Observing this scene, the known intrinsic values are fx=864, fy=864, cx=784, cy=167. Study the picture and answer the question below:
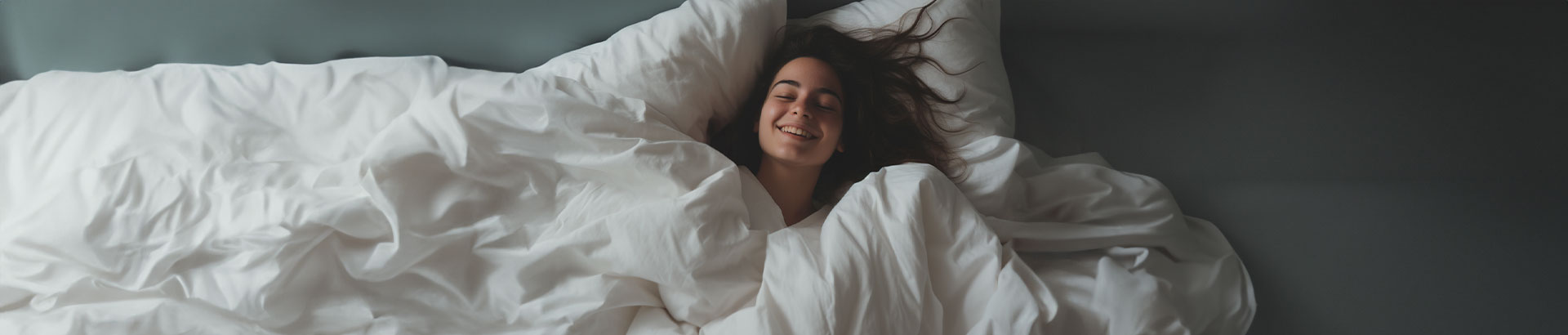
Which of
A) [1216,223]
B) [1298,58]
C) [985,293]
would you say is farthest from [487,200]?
[1298,58]

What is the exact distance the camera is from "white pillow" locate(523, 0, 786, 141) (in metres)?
1.34

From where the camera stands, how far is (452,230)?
3.52ft

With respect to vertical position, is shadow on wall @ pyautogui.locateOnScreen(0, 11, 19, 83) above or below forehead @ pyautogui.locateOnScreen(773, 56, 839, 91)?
below

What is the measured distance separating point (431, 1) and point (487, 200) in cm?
50

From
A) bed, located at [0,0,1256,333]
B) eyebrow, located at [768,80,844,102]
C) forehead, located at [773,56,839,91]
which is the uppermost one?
forehead, located at [773,56,839,91]

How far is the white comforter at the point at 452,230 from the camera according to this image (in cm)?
102

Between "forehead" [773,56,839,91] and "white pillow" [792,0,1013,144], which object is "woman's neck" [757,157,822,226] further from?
"white pillow" [792,0,1013,144]

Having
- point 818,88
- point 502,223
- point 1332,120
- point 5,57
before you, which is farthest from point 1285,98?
point 5,57

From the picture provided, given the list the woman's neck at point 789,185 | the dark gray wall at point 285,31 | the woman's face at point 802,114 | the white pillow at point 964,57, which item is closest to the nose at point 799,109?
the woman's face at point 802,114

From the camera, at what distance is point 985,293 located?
113cm

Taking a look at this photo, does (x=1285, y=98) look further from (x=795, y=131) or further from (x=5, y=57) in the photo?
(x=5, y=57)

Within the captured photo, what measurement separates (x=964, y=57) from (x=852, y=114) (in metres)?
0.21

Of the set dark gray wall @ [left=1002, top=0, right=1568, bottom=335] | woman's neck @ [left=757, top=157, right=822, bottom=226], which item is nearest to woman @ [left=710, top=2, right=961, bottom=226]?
woman's neck @ [left=757, top=157, right=822, bottom=226]

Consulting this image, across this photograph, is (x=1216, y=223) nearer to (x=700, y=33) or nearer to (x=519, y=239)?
(x=700, y=33)
